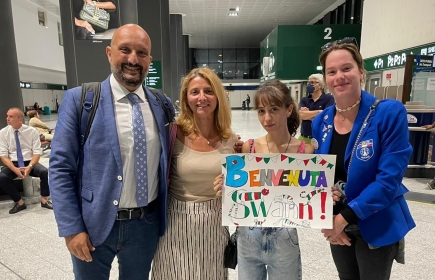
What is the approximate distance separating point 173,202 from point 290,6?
16.9 metres

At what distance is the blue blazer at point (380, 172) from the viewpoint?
120cm

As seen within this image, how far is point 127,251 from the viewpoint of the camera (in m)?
1.50

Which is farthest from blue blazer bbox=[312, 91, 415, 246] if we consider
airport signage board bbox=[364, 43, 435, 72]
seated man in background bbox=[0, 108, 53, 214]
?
airport signage board bbox=[364, 43, 435, 72]

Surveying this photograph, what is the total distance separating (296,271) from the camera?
4.83 feet

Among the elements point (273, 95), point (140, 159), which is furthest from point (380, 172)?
point (140, 159)

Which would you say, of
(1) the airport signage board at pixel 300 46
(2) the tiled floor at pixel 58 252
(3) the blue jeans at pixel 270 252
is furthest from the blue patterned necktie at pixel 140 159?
(1) the airport signage board at pixel 300 46

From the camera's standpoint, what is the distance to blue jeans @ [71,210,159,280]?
145cm

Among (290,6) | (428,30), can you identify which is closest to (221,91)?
(428,30)

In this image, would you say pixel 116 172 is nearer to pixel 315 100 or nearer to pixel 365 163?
pixel 365 163

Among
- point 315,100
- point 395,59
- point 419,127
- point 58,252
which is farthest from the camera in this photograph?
point 395,59

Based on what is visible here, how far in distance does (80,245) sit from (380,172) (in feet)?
4.44

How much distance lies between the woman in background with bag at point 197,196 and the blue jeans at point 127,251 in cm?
8

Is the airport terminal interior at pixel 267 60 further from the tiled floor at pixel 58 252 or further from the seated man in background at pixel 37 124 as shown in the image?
the seated man in background at pixel 37 124

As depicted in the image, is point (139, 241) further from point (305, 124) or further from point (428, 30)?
point (428, 30)
